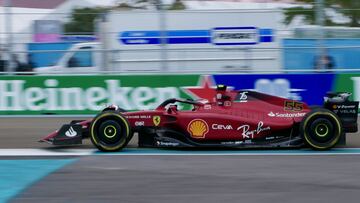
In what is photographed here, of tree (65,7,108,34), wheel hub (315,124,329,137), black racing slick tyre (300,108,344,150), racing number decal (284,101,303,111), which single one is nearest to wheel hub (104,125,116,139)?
racing number decal (284,101,303,111)

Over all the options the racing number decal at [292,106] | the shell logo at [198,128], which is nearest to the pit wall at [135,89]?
the racing number decal at [292,106]

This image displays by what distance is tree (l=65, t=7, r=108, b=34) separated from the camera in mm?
15578

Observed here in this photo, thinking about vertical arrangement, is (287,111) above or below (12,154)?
above

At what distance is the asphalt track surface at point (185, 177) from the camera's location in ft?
21.3

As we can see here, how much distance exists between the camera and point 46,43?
15.5 metres

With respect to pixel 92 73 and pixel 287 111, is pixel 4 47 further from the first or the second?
pixel 287 111

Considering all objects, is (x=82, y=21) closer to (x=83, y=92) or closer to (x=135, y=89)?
(x=83, y=92)

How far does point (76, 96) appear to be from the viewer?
14.2 metres

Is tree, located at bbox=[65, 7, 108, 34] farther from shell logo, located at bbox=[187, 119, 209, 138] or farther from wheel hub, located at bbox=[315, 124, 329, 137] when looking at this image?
wheel hub, located at bbox=[315, 124, 329, 137]

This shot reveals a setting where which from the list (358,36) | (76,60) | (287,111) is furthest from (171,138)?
(358,36)

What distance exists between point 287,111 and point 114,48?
7889 millimetres

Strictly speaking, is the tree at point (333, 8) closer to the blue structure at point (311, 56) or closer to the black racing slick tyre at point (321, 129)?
the blue structure at point (311, 56)

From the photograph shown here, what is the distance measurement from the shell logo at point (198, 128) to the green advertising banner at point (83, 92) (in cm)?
488

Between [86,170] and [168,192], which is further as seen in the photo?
[86,170]
